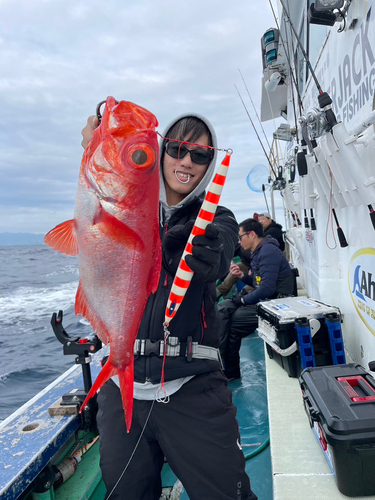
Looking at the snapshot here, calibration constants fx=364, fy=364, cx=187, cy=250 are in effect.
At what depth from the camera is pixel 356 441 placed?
1.92 meters

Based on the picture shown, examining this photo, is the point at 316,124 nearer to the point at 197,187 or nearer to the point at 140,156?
the point at 197,187

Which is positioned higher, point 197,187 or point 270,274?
point 197,187

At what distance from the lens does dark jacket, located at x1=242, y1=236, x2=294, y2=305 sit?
5238mm

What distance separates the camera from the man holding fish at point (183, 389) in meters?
1.71

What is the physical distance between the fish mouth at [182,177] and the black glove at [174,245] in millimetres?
242

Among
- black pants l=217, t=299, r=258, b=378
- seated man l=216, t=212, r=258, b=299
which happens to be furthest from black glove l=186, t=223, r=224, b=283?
seated man l=216, t=212, r=258, b=299

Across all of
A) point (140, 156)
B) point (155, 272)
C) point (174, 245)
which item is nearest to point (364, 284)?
point (174, 245)

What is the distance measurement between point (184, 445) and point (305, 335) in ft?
6.64

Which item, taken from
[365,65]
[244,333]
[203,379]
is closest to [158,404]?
[203,379]

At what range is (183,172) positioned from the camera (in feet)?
6.16

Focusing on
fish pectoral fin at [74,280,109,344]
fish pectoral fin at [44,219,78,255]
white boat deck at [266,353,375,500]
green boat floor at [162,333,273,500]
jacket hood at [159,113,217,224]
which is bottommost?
green boat floor at [162,333,273,500]

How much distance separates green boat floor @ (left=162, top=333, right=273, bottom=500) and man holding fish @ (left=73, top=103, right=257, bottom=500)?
56.4 inches

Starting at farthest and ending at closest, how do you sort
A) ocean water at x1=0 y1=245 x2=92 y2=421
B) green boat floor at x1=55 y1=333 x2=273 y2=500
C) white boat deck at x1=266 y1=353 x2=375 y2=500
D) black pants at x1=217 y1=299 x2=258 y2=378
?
1. ocean water at x1=0 y1=245 x2=92 y2=421
2. black pants at x1=217 y1=299 x2=258 y2=378
3. green boat floor at x1=55 y1=333 x2=273 y2=500
4. white boat deck at x1=266 y1=353 x2=375 y2=500

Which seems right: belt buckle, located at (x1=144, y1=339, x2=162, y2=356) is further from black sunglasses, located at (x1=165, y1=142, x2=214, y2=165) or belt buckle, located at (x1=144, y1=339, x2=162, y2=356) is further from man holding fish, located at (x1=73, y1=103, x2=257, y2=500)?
black sunglasses, located at (x1=165, y1=142, x2=214, y2=165)
